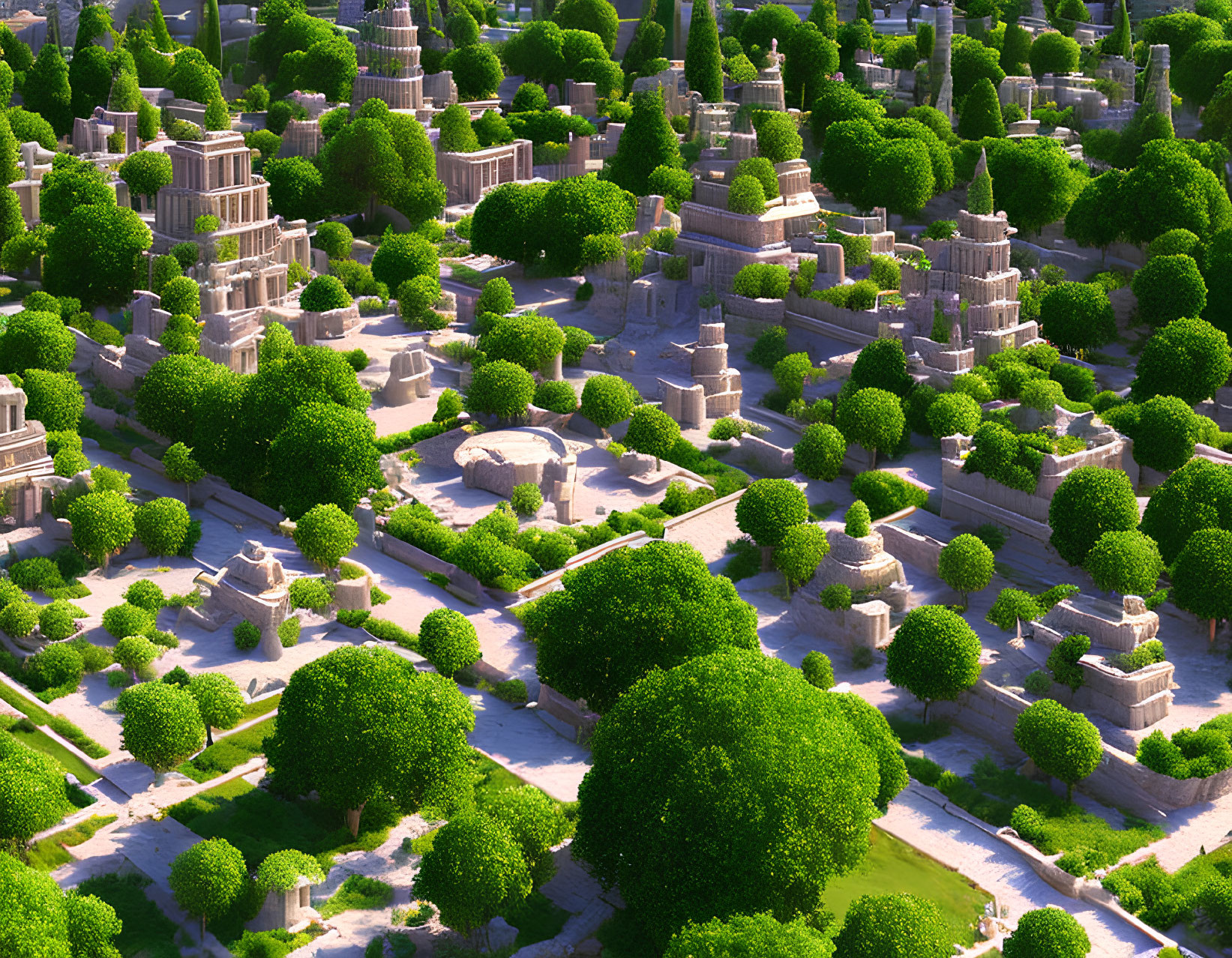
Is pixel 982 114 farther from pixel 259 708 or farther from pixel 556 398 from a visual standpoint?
pixel 259 708

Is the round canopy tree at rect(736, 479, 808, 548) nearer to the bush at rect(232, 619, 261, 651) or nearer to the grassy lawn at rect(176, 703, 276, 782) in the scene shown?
the bush at rect(232, 619, 261, 651)

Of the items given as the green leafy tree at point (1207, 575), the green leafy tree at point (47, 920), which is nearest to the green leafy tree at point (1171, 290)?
the green leafy tree at point (1207, 575)

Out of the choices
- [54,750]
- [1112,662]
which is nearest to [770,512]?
[1112,662]

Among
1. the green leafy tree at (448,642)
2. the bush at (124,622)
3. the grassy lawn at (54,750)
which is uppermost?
the green leafy tree at (448,642)

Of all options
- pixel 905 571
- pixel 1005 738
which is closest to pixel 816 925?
pixel 1005 738

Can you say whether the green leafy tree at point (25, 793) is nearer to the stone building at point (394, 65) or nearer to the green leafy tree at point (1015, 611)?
the green leafy tree at point (1015, 611)

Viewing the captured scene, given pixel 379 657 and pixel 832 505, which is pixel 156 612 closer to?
pixel 379 657
